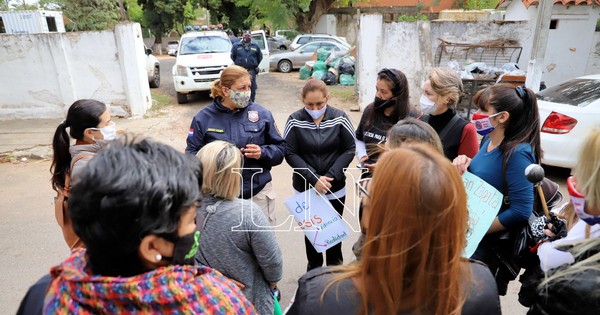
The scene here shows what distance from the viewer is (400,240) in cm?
105

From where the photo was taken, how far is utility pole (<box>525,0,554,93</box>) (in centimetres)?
669

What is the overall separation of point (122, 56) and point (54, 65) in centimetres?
152

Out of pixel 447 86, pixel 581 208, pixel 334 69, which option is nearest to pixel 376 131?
pixel 447 86

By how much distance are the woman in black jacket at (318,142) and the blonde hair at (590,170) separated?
1764 millimetres

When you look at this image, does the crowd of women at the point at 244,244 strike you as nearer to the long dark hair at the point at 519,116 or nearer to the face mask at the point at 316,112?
the long dark hair at the point at 519,116

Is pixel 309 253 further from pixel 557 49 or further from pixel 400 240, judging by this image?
pixel 557 49

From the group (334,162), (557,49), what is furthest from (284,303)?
(557,49)

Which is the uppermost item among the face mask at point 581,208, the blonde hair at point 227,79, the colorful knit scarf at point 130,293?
the blonde hair at point 227,79

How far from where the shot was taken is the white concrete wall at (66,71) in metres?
8.44

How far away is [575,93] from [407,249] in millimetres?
5637

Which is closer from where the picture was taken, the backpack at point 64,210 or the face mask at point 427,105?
the backpack at point 64,210

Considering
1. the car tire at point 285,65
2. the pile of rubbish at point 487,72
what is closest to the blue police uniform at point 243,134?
the pile of rubbish at point 487,72

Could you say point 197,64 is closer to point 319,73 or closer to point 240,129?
point 319,73

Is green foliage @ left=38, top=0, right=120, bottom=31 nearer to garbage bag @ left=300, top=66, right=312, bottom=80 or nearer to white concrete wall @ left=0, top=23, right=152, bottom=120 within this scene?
garbage bag @ left=300, top=66, right=312, bottom=80
